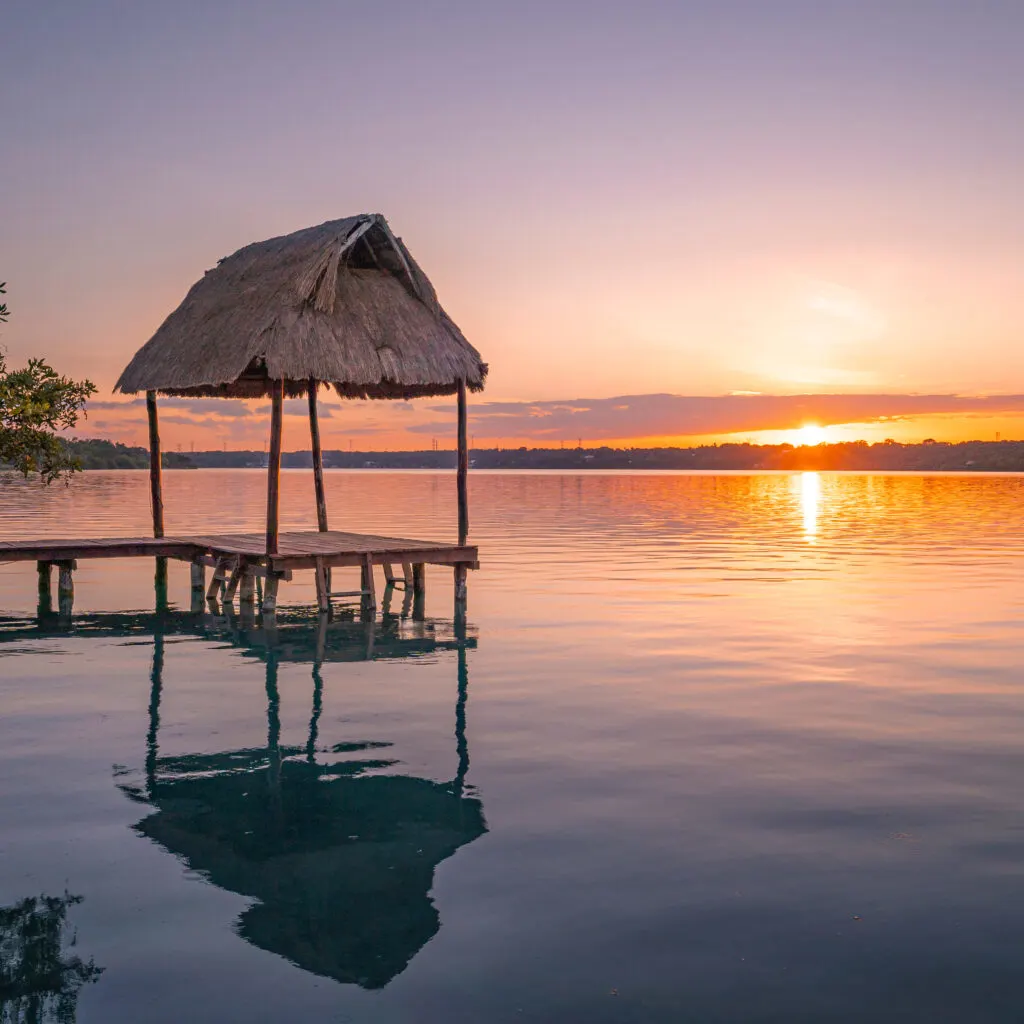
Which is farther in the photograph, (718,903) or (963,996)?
(718,903)

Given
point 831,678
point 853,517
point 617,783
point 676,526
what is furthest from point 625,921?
point 853,517

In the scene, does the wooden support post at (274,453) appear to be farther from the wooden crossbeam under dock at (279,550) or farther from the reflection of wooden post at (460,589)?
the reflection of wooden post at (460,589)

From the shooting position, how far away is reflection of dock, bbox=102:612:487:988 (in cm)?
568

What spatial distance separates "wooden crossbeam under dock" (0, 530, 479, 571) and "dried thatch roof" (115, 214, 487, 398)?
8.59 feet

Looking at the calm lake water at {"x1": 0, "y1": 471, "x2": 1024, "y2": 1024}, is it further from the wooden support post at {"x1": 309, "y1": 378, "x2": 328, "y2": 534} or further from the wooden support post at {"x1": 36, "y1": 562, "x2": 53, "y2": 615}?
the wooden support post at {"x1": 309, "y1": 378, "x2": 328, "y2": 534}

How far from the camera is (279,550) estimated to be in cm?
1684

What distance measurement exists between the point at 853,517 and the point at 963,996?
48062 millimetres

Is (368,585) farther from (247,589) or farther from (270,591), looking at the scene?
(247,589)

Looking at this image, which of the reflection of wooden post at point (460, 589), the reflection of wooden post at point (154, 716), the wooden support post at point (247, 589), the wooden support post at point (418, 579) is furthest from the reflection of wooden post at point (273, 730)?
the wooden support post at point (418, 579)

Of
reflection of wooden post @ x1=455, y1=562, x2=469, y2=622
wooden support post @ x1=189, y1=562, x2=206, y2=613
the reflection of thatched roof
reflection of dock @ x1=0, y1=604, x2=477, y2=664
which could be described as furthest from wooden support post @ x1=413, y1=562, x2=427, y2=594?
the reflection of thatched roof

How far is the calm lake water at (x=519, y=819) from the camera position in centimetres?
527

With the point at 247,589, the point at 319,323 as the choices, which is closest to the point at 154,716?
the point at 319,323

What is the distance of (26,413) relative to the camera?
541 inches

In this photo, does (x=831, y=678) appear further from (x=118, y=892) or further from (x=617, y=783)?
(x=118, y=892)
